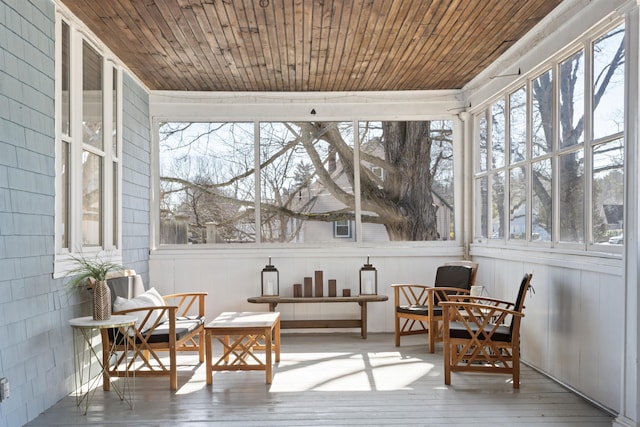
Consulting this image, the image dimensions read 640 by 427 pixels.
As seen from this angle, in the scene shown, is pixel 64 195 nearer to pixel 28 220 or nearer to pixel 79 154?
pixel 79 154

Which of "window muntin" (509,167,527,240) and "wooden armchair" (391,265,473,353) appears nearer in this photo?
"window muntin" (509,167,527,240)

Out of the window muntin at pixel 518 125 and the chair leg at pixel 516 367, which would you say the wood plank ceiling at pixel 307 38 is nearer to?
the window muntin at pixel 518 125

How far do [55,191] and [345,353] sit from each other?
3225mm

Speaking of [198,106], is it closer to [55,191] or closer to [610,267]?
[55,191]

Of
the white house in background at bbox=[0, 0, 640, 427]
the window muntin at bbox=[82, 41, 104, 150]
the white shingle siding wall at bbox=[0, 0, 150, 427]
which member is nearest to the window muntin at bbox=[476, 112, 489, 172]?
the white house in background at bbox=[0, 0, 640, 427]

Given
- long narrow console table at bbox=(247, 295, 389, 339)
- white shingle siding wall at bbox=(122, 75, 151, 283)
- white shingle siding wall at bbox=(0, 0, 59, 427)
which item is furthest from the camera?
long narrow console table at bbox=(247, 295, 389, 339)

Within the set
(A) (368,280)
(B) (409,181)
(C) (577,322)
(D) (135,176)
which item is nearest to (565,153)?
(C) (577,322)

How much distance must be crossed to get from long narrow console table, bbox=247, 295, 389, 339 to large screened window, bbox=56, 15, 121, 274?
1874 millimetres

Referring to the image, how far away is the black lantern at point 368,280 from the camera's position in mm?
7137

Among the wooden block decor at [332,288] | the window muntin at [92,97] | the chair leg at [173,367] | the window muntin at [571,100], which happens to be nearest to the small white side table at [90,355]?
the chair leg at [173,367]

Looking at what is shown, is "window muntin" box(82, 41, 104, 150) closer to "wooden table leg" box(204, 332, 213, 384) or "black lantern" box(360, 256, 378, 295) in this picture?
"wooden table leg" box(204, 332, 213, 384)

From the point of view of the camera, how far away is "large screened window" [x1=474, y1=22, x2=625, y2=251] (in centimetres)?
413

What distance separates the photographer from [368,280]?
282 inches

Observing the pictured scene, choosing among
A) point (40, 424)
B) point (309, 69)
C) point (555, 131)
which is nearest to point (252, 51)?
point (309, 69)
